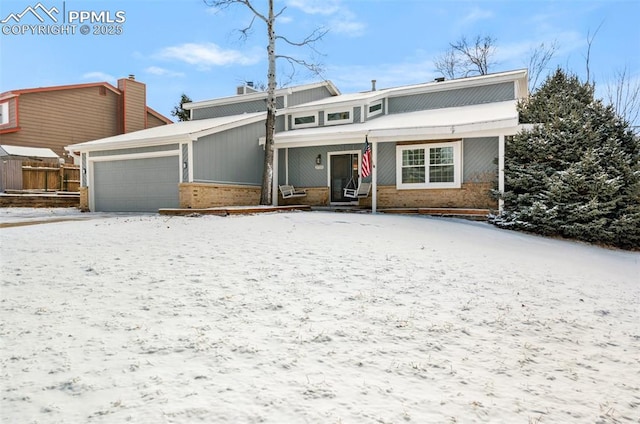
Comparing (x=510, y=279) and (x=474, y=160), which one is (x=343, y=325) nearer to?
(x=510, y=279)

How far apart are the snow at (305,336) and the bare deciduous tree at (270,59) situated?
7.67m

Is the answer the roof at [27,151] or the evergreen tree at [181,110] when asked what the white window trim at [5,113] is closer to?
the roof at [27,151]

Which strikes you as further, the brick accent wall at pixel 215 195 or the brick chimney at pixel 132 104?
the brick chimney at pixel 132 104

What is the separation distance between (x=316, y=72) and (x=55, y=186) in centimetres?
1308

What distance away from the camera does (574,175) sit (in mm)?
9797

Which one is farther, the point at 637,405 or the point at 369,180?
the point at 369,180

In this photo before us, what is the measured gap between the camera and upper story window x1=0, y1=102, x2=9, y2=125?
65.3 feet

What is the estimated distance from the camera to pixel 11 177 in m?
17.3

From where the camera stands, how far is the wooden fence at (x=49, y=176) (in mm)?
17562

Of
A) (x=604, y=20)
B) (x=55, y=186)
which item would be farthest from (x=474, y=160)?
A: (x=55, y=186)

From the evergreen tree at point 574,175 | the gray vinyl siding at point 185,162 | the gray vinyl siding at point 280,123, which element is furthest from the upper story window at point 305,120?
the evergreen tree at point 574,175

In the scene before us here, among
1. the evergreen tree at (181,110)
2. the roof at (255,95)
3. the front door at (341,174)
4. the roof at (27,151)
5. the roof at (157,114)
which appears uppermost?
the evergreen tree at (181,110)

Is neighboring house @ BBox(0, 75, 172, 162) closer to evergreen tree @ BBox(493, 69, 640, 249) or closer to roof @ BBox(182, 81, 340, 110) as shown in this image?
roof @ BBox(182, 81, 340, 110)

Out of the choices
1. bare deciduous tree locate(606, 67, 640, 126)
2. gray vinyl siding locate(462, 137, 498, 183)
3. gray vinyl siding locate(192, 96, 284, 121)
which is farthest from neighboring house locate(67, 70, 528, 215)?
bare deciduous tree locate(606, 67, 640, 126)
